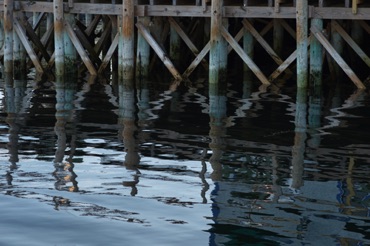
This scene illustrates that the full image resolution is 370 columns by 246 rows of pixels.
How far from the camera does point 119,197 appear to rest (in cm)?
1280

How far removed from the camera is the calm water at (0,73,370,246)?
1145cm

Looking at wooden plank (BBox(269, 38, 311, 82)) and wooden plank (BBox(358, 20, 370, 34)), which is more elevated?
wooden plank (BBox(358, 20, 370, 34))

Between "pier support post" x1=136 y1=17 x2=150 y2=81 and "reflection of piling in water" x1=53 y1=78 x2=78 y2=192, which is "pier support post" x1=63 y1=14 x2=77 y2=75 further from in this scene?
"pier support post" x1=136 y1=17 x2=150 y2=81

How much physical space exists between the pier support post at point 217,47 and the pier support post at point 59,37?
3508 mm

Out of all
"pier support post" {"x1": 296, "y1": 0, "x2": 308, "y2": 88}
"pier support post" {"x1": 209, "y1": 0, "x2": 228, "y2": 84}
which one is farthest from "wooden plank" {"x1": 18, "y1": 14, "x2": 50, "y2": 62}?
"pier support post" {"x1": 296, "y1": 0, "x2": 308, "y2": 88}

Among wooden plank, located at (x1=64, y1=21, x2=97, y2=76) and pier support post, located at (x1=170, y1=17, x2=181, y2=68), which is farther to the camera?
pier support post, located at (x1=170, y1=17, x2=181, y2=68)

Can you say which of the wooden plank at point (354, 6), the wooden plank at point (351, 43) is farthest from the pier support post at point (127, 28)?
the wooden plank at point (354, 6)

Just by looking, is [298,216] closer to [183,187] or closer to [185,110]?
[183,187]

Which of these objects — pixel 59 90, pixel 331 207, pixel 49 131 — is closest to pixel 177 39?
pixel 59 90

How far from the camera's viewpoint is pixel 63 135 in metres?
Result: 17.1

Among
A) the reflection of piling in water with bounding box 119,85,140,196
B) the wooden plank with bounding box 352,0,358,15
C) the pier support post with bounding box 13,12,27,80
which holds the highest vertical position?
the wooden plank with bounding box 352,0,358,15

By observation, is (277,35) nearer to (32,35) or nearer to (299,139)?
(32,35)

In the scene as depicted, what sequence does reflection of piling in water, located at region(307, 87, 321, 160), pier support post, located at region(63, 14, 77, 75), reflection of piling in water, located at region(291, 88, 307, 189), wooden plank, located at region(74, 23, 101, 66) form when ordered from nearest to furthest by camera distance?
reflection of piling in water, located at region(291, 88, 307, 189) → reflection of piling in water, located at region(307, 87, 321, 160) → pier support post, located at region(63, 14, 77, 75) → wooden plank, located at region(74, 23, 101, 66)

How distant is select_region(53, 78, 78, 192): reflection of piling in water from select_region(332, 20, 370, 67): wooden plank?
5604 mm
